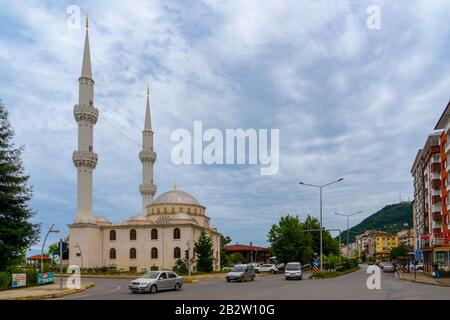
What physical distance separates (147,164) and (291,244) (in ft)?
94.6

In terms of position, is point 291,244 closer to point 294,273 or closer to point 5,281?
point 294,273

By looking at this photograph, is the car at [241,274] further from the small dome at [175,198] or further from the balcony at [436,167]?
the small dome at [175,198]

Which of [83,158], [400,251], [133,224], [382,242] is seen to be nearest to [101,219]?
[133,224]

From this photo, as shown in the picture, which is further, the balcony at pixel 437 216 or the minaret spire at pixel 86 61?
the minaret spire at pixel 86 61

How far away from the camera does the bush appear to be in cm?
2752

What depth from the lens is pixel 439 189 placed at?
59250mm

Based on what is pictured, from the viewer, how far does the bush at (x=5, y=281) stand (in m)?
27.5

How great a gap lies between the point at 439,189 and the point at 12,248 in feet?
161

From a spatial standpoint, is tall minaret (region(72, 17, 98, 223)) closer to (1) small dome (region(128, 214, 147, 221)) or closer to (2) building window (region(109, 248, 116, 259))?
(1) small dome (region(128, 214, 147, 221))

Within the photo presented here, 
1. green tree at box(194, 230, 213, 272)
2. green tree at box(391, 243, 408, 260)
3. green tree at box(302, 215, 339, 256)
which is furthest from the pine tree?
green tree at box(391, 243, 408, 260)

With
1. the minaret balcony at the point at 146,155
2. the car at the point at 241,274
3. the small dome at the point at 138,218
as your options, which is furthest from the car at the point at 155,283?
the minaret balcony at the point at 146,155

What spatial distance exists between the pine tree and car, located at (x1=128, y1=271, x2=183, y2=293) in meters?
11.4

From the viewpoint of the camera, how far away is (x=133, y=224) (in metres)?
75.4
